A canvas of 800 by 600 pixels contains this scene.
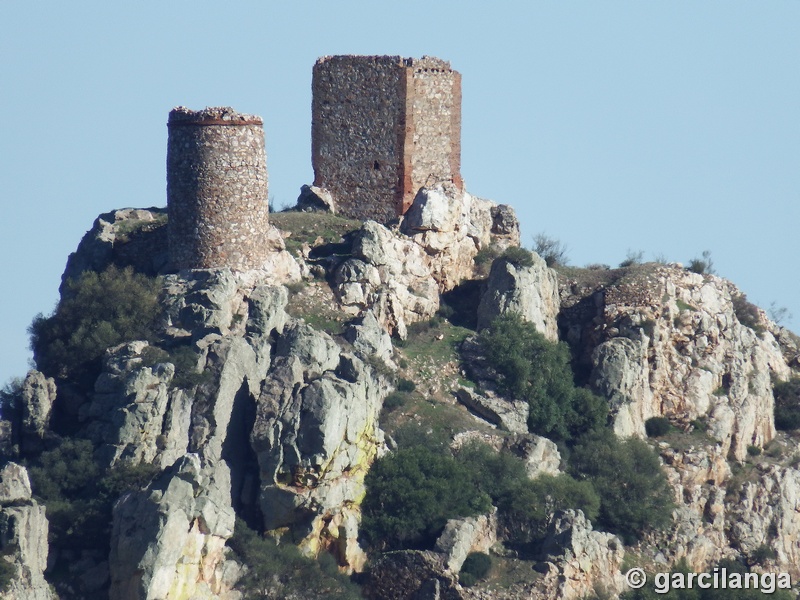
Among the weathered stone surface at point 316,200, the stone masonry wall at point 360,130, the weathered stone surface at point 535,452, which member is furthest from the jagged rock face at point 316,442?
the stone masonry wall at point 360,130

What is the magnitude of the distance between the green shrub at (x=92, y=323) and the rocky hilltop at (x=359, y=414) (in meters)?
0.17

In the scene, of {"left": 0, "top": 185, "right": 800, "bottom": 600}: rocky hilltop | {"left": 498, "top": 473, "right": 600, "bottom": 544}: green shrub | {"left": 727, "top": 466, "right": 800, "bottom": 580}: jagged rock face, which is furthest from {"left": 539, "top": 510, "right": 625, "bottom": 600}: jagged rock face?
{"left": 727, "top": 466, "right": 800, "bottom": 580}: jagged rock face

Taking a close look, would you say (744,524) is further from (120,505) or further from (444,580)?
(120,505)

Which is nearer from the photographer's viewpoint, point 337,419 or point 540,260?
point 337,419

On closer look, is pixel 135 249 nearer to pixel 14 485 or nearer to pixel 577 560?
pixel 14 485

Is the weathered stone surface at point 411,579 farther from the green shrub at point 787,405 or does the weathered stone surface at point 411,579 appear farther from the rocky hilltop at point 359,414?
the green shrub at point 787,405

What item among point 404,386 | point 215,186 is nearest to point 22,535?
point 215,186

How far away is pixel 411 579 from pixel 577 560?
5.09 metres

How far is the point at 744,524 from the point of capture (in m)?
80.2

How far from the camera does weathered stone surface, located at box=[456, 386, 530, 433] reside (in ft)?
259

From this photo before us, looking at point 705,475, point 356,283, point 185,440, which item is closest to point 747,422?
point 705,475

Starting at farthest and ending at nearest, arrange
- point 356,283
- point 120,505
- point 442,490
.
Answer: point 356,283, point 442,490, point 120,505

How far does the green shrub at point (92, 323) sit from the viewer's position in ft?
244

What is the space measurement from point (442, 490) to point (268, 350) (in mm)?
6557
